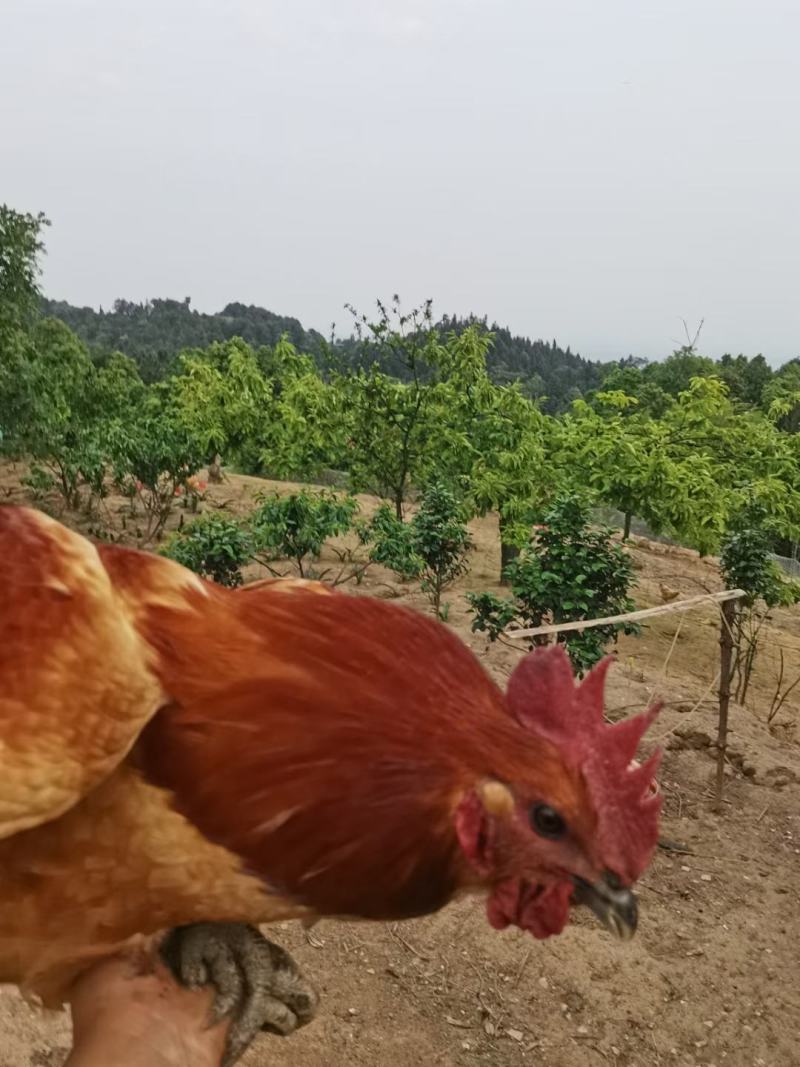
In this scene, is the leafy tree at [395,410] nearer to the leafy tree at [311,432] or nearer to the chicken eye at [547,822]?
the leafy tree at [311,432]

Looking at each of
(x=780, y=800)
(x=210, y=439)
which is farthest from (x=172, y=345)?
(x=780, y=800)

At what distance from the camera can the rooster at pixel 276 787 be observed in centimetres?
104

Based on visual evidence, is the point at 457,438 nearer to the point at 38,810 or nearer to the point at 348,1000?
the point at 348,1000

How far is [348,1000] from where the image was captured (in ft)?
10.8

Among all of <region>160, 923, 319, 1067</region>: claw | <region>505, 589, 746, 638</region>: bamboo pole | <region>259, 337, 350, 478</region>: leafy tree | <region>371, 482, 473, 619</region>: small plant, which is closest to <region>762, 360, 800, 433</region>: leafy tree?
<region>259, 337, 350, 478</region>: leafy tree

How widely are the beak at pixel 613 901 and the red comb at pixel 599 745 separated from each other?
19 mm

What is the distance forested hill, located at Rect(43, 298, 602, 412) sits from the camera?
51094 mm

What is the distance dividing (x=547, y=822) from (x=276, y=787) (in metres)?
0.37

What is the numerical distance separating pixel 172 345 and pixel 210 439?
4704cm

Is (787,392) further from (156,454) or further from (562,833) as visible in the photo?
(562,833)

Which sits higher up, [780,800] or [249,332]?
[249,332]

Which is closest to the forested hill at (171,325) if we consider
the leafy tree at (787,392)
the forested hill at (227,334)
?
the forested hill at (227,334)

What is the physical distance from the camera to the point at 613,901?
107 centimetres

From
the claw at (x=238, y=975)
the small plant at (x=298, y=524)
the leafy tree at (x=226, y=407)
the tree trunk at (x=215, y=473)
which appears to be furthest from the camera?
the tree trunk at (x=215, y=473)
